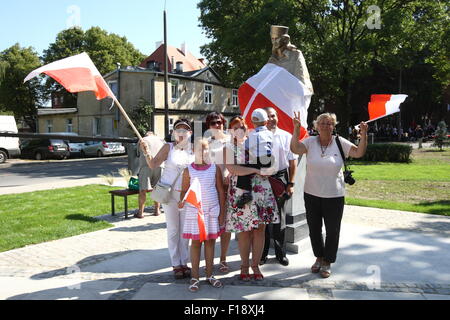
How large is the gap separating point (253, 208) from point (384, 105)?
211 centimetres

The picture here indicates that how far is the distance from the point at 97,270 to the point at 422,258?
14.1 ft

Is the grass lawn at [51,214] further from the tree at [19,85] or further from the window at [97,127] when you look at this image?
the tree at [19,85]

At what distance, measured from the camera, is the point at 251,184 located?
418 centimetres

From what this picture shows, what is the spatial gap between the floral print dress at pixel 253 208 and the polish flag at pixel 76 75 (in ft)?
5.41

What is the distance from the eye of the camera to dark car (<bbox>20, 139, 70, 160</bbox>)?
85.0ft

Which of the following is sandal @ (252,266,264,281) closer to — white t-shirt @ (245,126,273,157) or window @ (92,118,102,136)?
white t-shirt @ (245,126,273,157)

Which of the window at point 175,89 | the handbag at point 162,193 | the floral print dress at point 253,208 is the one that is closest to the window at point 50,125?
the window at point 175,89

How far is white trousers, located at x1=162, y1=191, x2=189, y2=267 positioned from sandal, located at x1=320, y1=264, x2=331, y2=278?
1647 millimetres

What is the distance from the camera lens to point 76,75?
4.09 meters

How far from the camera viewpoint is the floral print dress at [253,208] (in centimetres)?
413

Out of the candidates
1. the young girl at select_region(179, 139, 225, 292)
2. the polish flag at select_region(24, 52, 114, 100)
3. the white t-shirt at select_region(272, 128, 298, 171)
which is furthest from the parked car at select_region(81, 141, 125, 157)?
the young girl at select_region(179, 139, 225, 292)
